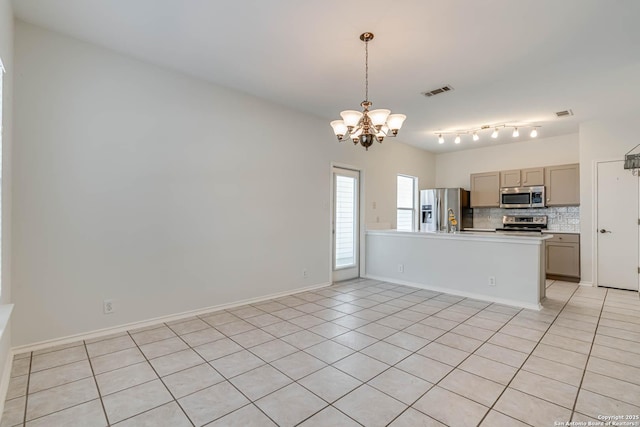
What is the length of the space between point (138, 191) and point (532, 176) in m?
6.64

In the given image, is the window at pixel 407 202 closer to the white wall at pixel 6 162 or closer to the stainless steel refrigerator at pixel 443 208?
the stainless steel refrigerator at pixel 443 208

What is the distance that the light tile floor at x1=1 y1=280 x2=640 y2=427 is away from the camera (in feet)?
5.84

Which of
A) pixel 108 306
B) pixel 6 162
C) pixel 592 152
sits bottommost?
pixel 108 306

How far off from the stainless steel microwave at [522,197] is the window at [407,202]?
69.0 inches

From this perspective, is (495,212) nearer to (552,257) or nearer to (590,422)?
(552,257)

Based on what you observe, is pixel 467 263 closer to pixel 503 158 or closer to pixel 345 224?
pixel 345 224

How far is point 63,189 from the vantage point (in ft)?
8.76

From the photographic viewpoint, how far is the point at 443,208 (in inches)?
260

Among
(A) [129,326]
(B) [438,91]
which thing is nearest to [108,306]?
(A) [129,326]

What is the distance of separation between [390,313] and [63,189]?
11.5 feet

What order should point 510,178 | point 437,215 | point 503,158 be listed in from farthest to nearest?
1. point 437,215
2. point 503,158
3. point 510,178

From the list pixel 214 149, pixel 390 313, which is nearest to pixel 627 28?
pixel 390 313

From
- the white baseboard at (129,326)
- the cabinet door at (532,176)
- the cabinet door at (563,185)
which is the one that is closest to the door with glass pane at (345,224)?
the white baseboard at (129,326)

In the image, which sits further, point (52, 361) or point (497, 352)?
point (497, 352)
